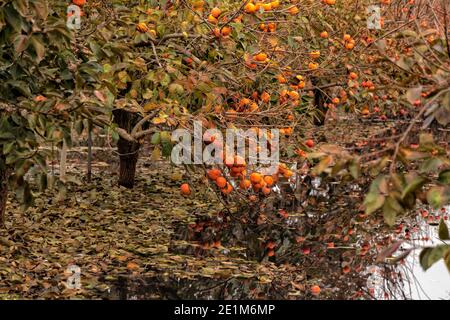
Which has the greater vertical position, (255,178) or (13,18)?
(13,18)

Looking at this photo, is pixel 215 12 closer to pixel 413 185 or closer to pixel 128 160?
pixel 413 185

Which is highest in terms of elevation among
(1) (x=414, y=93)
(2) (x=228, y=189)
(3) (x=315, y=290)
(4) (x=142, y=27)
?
(4) (x=142, y=27)

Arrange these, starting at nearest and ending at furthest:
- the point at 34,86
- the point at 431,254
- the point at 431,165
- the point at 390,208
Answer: the point at 431,254 → the point at 390,208 → the point at 431,165 → the point at 34,86

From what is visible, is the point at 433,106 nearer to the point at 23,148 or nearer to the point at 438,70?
the point at 438,70

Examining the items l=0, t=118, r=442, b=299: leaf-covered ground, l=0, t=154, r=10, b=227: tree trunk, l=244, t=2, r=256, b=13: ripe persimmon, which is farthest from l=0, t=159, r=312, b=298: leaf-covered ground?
l=244, t=2, r=256, b=13: ripe persimmon

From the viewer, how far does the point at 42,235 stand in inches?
294

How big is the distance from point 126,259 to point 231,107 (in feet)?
5.59

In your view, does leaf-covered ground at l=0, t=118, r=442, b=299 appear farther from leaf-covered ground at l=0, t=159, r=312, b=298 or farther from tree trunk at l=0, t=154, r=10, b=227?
tree trunk at l=0, t=154, r=10, b=227

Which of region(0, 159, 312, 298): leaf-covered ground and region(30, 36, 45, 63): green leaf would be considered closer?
region(30, 36, 45, 63): green leaf

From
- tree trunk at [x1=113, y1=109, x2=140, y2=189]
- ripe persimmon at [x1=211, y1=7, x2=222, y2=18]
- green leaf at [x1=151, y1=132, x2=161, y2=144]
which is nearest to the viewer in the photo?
green leaf at [x1=151, y1=132, x2=161, y2=144]

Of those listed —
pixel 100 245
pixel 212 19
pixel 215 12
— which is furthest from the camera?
pixel 100 245

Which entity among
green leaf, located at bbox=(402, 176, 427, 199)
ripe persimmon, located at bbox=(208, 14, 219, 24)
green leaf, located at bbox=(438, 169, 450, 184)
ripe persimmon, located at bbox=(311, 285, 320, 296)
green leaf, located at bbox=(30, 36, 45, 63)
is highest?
ripe persimmon, located at bbox=(208, 14, 219, 24)

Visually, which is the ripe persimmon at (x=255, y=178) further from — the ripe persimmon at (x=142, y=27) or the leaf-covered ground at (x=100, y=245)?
the ripe persimmon at (x=142, y=27)

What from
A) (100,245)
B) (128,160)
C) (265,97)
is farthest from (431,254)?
(128,160)
